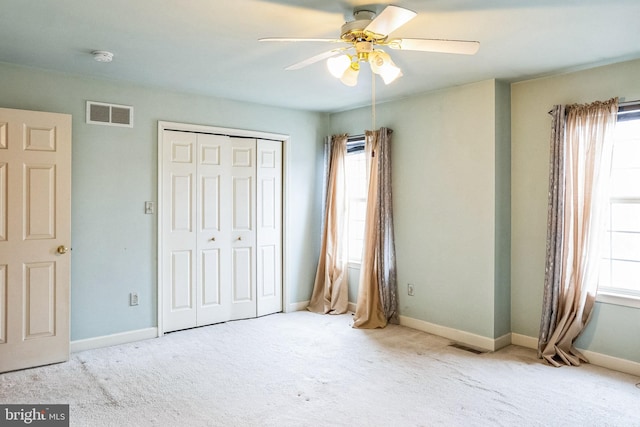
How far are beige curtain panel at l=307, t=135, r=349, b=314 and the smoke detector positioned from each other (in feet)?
9.18

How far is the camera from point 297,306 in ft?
18.2

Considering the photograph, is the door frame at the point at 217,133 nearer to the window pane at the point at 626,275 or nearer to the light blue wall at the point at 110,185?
the light blue wall at the point at 110,185

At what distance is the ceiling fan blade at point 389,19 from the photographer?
6.91 ft

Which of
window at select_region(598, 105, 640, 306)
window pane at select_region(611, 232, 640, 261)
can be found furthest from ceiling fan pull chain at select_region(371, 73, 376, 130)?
window pane at select_region(611, 232, 640, 261)

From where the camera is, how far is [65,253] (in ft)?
12.2

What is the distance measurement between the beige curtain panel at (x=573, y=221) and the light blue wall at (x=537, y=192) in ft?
0.46

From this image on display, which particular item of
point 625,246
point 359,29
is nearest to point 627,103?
point 625,246

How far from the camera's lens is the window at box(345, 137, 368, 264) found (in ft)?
17.9

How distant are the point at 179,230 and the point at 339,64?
8.76 feet

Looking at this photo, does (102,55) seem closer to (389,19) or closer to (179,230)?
(179,230)

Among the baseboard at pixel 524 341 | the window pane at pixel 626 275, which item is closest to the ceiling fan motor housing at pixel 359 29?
the window pane at pixel 626 275

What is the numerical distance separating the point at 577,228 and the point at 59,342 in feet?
14.6

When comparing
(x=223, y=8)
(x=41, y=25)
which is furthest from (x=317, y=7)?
(x=41, y=25)

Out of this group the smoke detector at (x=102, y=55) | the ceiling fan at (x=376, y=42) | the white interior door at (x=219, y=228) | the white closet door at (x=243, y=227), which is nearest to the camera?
the ceiling fan at (x=376, y=42)
